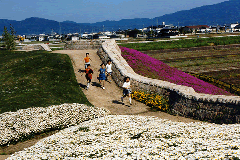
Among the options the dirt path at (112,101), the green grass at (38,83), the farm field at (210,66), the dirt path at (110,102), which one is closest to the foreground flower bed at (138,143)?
the dirt path at (110,102)

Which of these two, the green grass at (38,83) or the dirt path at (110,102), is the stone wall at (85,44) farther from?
the dirt path at (110,102)

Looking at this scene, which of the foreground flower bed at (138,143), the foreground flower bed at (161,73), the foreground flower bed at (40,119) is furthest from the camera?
the foreground flower bed at (161,73)

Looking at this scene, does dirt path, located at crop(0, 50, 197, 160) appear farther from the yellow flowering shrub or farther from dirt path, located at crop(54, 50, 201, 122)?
the yellow flowering shrub

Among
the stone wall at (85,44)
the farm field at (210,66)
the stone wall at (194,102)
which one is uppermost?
the stone wall at (85,44)

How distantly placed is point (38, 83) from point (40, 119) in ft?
24.4

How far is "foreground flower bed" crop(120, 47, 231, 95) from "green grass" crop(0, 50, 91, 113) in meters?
7.41

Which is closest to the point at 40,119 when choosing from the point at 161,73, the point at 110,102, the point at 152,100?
the point at 110,102

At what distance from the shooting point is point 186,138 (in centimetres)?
962

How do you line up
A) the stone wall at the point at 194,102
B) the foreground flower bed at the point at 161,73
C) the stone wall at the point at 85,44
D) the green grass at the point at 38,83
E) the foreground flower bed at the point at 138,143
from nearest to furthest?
the foreground flower bed at the point at 138,143 < the stone wall at the point at 194,102 < the green grass at the point at 38,83 < the foreground flower bed at the point at 161,73 < the stone wall at the point at 85,44

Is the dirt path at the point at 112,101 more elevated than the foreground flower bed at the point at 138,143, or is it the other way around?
the foreground flower bed at the point at 138,143

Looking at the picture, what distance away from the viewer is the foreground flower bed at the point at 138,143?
25.9ft

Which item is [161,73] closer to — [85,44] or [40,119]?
[85,44]

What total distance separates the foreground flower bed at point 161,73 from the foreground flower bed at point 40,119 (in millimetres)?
12105

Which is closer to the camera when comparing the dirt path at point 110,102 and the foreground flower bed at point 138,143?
the foreground flower bed at point 138,143
